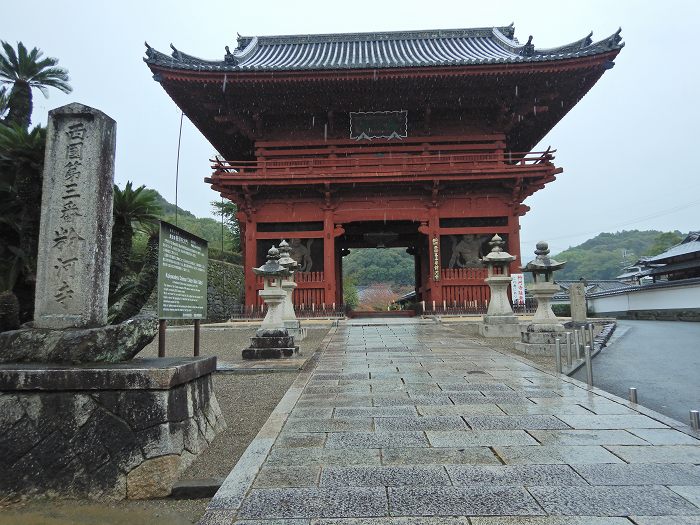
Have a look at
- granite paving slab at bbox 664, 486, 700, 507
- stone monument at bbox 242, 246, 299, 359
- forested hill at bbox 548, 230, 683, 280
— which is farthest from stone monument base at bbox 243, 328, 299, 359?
forested hill at bbox 548, 230, 683, 280

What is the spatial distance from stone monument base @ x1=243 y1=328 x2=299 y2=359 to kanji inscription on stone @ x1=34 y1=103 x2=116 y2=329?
425cm

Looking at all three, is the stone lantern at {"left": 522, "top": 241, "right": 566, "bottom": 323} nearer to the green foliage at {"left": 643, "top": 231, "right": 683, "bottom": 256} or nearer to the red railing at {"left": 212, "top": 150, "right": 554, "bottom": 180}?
the red railing at {"left": 212, "top": 150, "right": 554, "bottom": 180}

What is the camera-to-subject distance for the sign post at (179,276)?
12.3 feet

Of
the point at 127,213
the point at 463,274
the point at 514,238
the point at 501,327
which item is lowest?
the point at 501,327

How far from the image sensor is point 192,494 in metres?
2.67

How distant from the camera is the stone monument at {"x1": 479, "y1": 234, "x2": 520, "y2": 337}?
10.5 meters

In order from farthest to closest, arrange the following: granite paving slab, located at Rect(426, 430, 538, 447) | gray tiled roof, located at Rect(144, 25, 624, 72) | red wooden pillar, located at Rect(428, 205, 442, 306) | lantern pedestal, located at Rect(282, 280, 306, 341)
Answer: gray tiled roof, located at Rect(144, 25, 624, 72) < red wooden pillar, located at Rect(428, 205, 442, 306) < lantern pedestal, located at Rect(282, 280, 306, 341) < granite paving slab, located at Rect(426, 430, 538, 447)

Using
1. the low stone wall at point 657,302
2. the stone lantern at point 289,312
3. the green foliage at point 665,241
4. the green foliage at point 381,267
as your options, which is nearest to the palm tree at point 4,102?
the stone lantern at point 289,312

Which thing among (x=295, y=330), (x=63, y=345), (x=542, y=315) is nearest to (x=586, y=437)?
(x=63, y=345)

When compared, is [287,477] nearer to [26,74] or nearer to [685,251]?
[26,74]

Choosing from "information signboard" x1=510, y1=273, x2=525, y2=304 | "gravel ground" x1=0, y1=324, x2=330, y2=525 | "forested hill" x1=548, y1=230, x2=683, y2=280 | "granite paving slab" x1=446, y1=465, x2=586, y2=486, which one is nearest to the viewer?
"gravel ground" x1=0, y1=324, x2=330, y2=525

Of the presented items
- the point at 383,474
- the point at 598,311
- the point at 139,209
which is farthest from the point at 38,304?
the point at 598,311

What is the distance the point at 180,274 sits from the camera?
4.09 meters

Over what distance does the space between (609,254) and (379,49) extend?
62.6m
